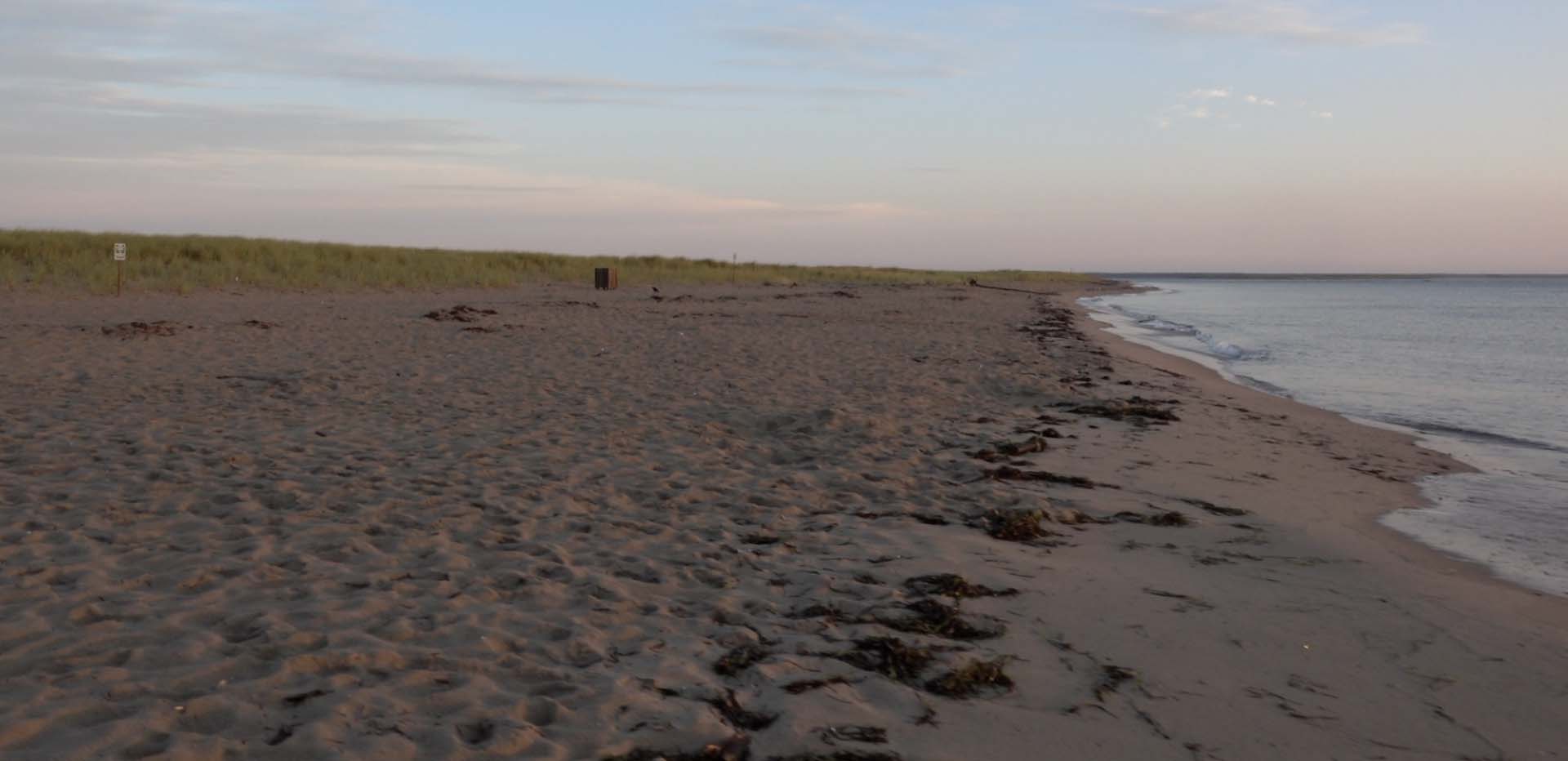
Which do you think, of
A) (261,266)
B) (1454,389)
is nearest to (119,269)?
(261,266)

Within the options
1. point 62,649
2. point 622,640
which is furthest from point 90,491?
point 622,640

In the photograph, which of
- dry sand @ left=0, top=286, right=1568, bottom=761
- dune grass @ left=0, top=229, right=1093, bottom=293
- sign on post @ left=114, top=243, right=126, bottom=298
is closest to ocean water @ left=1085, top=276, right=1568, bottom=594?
dry sand @ left=0, top=286, right=1568, bottom=761

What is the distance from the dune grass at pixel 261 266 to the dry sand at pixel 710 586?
16321 millimetres

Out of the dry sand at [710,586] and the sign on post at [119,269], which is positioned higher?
the sign on post at [119,269]

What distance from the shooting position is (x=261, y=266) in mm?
29750

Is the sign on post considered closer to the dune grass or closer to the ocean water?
the dune grass

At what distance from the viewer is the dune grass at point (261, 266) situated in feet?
79.2

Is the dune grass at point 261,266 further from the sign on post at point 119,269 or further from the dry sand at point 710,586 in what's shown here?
the dry sand at point 710,586

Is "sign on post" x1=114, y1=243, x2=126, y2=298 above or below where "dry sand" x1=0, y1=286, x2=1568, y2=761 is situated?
above

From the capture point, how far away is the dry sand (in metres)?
3.30

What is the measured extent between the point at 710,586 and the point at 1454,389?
1393cm

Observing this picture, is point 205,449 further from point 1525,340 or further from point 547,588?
point 1525,340

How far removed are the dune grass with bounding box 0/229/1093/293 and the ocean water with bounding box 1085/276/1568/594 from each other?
18.8 m

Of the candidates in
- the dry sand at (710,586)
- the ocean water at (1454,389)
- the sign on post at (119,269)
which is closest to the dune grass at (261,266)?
the sign on post at (119,269)
